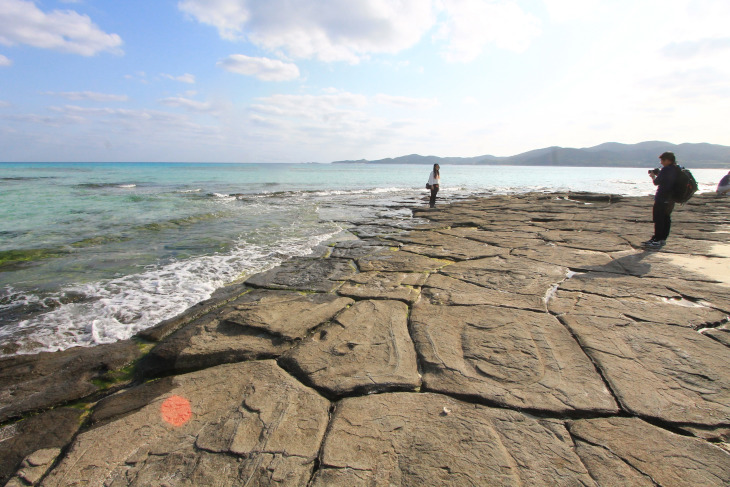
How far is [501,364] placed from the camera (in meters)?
2.30

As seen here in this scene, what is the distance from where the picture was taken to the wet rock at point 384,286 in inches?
143

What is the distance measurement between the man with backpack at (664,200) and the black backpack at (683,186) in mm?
39

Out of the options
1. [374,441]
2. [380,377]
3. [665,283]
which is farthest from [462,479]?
[665,283]

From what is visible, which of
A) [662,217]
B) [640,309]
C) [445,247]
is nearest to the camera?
[640,309]

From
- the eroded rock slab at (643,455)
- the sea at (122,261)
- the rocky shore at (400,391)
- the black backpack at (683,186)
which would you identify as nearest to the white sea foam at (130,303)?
the sea at (122,261)

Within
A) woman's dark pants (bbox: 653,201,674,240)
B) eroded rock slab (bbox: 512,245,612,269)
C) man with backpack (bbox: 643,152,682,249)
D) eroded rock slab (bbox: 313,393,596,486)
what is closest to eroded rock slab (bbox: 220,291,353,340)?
eroded rock slab (bbox: 313,393,596,486)

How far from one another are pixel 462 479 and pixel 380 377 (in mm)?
795

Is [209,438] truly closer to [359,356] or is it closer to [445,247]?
[359,356]

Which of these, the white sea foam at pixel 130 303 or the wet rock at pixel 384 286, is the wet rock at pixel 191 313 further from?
the wet rock at pixel 384 286

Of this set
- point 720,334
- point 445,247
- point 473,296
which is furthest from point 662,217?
point 473,296

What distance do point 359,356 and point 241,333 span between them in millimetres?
1079

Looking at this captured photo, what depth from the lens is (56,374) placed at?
247 centimetres

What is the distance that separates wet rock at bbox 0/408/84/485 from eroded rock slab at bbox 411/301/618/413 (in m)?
2.03

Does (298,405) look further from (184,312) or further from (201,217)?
(201,217)
